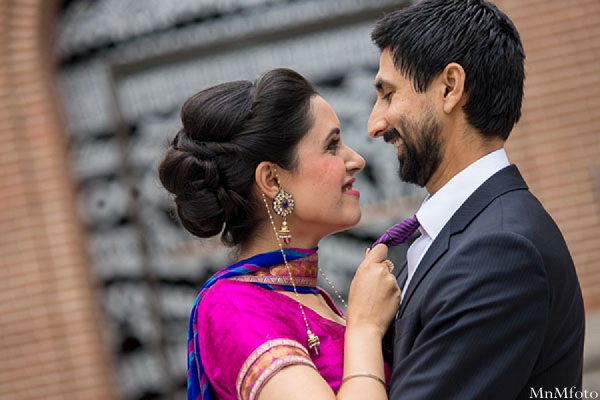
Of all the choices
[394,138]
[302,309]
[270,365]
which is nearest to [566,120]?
[394,138]

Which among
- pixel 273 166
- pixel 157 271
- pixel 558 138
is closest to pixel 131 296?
pixel 157 271

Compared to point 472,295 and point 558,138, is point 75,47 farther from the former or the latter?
point 472,295

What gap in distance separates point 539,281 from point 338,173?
73 cm

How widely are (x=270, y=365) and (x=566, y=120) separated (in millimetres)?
3360

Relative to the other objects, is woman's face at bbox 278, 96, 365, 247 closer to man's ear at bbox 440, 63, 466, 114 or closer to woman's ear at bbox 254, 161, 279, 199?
woman's ear at bbox 254, 161, 279, 199

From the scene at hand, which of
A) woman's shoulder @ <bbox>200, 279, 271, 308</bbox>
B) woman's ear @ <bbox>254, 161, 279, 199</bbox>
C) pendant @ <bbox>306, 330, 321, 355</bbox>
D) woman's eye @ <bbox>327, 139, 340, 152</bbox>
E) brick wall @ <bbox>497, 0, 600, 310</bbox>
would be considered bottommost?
brick wall @ <bbox>497, 0, 600, 310</bbox>

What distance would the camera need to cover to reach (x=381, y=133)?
7.81ft

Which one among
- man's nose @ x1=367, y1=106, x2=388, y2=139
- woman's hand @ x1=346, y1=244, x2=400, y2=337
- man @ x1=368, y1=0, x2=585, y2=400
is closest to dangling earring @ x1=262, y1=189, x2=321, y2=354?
woman's hand @ x1=346, y1=244, x2=400, y2=337

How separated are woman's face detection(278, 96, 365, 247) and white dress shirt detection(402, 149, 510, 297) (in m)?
0.28

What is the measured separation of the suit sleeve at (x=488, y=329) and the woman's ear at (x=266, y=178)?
685 mm

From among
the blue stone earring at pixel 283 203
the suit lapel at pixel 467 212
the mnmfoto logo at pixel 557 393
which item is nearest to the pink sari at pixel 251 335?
the blue stone earring at pixel 283 203

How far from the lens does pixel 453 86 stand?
7.37ft

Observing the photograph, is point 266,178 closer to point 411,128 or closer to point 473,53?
point 411,128

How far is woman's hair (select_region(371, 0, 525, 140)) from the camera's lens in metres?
2.25
